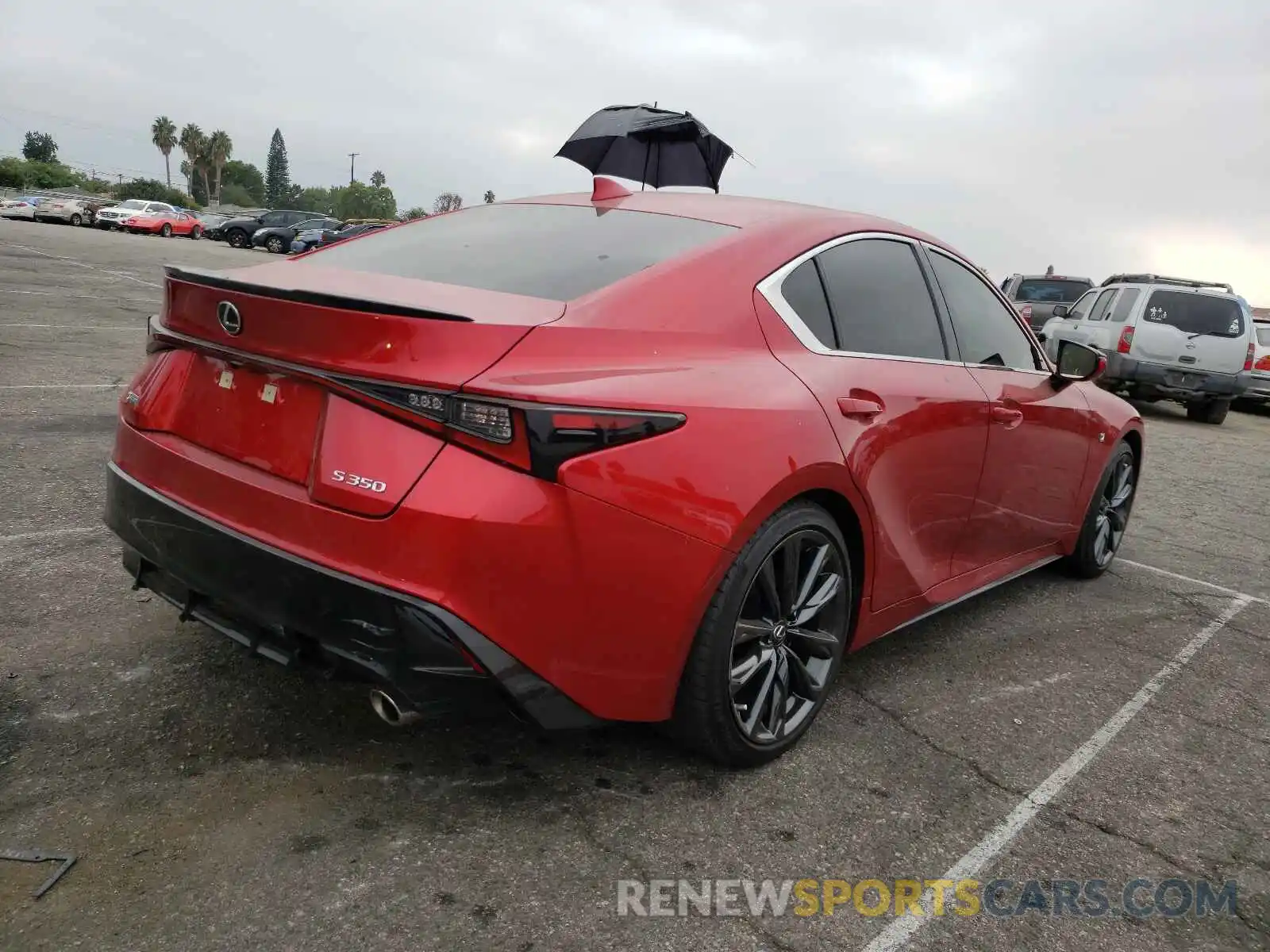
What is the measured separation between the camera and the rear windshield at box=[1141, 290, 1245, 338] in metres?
13.0

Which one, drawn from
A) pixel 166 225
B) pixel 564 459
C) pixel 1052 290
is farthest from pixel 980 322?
pixel 166 225

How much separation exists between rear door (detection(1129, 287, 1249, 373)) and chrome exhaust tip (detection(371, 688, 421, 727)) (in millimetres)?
12837

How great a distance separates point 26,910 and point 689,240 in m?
2.22

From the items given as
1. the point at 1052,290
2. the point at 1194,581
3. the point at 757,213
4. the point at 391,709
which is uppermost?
the point at 1052,290

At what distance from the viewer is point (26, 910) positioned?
201cm

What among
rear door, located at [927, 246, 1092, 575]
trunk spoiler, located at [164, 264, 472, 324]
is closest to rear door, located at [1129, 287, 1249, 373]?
rear door, located at [927, 246, 1092, 575]

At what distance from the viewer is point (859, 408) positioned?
2.94 meters

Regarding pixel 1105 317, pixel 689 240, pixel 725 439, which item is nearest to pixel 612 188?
pixel 689 240

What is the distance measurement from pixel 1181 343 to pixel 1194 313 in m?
0.59

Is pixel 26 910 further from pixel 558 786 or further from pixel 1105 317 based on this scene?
pixel 1105 317

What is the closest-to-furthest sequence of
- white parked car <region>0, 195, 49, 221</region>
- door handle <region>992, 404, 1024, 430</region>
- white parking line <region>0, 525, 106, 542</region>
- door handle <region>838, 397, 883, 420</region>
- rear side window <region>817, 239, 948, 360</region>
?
door handle <region>838, 397, 883, 420</region>
rear side window <region>817, 239, 948, 360</region>
door handle <region>992, 404, 1024, 430</region>
white parking line <region>0, 525, 106, 542</region>
white parked car <region>0, 195, 49, 221</region>

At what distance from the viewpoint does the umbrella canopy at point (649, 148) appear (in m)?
9.37

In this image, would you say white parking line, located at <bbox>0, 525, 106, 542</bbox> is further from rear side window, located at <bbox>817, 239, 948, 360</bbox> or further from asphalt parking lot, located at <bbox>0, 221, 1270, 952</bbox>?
rear side window, located at <bbox>817, 239, 948, 360</bbox>

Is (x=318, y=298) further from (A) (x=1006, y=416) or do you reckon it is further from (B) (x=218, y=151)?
(B) (x=218, y=151)
